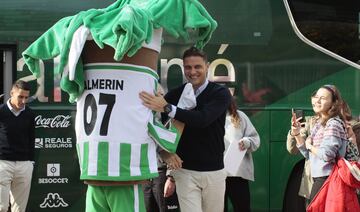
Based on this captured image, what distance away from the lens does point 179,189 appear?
13.5 ft

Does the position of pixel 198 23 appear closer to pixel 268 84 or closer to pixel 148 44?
pixel 148 44

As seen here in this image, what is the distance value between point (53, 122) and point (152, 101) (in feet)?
9.50

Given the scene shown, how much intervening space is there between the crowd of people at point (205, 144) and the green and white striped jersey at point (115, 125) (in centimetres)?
11

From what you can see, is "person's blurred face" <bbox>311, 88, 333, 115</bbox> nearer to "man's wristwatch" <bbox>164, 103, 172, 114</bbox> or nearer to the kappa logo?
"man's wristwatch" <bbox>164, 103, 172, 114</bbox>

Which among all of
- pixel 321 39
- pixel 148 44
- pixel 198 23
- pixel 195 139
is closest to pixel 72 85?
pixel 148 44

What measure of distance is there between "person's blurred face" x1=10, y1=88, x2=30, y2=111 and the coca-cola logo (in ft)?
0.82

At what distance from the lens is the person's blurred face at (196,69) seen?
406 cm

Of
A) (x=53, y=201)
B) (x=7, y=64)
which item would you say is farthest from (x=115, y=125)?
(x=7, y=64)

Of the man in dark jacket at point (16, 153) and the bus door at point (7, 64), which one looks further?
the bus door at point (7, 64)

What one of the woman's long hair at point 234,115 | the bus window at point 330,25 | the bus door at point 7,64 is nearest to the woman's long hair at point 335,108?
the woman's long hair at point 234,115

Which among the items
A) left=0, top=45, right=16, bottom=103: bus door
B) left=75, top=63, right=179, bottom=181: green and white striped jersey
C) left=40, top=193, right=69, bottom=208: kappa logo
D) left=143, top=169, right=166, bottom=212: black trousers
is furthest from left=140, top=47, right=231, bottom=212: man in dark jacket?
left=0, top=45, right=16, bottom=103: bus door

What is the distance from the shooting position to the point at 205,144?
13.5 ft

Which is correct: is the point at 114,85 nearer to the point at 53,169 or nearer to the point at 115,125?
the point at 115,125

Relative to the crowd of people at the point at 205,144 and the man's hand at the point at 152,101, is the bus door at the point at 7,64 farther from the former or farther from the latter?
the man's hand at the point at 152,101
